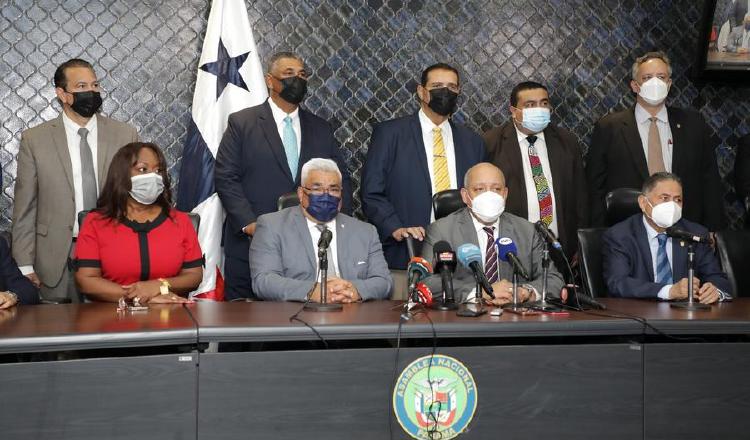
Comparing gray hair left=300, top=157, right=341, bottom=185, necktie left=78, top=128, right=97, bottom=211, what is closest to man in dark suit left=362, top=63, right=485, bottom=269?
gray hair left=300, top=157, right=341, bottom=185

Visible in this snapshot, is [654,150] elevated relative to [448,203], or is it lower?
elevated

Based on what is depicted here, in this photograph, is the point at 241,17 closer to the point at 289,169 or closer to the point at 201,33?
the point at 201,33

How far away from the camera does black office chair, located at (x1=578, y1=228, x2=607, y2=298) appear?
4.57 m

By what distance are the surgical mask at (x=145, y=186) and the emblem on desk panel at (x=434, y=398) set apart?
1.59 metres

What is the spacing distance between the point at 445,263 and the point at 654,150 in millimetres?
2709

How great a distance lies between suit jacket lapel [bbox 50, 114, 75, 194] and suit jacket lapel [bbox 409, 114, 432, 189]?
1.88 meters

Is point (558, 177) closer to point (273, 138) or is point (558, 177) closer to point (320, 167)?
point (273, 138)

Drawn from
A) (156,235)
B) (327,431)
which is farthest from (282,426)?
(156,235)

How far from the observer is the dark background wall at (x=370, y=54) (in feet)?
18.7

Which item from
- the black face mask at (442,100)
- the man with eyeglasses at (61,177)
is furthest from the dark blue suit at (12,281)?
the black face mask at (442,100)

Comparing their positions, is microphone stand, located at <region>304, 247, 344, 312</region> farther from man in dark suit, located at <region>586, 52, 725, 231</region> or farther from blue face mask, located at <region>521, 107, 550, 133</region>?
man in dark suit, located at <region>586, 52, 725, 231</region>

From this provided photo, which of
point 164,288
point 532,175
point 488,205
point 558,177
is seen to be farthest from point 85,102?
point 558,177

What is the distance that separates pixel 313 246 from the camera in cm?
424

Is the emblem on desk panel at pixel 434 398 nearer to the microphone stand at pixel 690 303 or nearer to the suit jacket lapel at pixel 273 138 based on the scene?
the microphone stand at pixel 690 303
